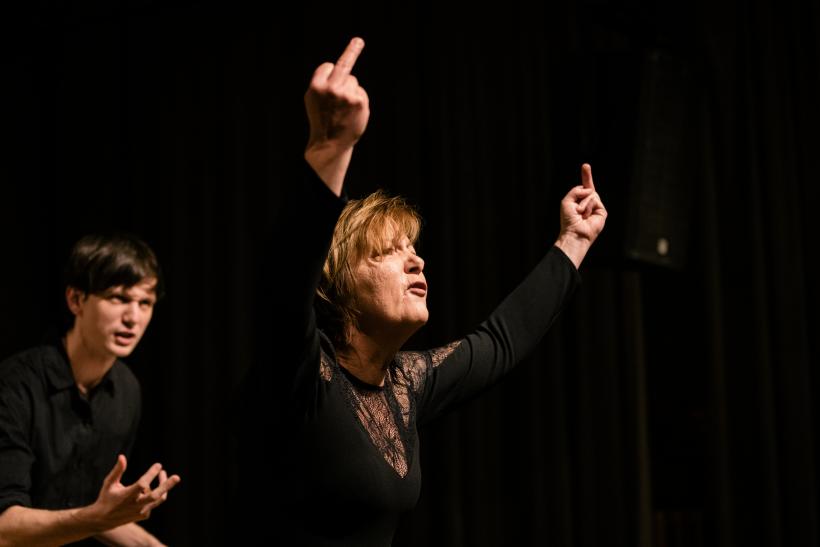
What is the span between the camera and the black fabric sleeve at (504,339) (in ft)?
6.04

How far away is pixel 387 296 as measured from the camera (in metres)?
1.64

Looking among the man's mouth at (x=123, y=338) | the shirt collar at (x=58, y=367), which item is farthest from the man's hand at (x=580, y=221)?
the shirt collar at (x=58, y=367)

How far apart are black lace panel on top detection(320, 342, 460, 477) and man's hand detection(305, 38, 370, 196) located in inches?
16.4

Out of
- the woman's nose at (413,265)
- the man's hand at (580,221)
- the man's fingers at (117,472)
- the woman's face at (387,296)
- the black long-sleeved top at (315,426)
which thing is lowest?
the man's fingers at (117,472)

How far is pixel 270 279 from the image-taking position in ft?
3.88

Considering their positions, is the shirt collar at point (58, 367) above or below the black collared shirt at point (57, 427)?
above

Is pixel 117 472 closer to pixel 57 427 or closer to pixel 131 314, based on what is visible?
pixel 57 427

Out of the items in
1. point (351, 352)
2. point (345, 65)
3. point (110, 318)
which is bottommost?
point (351, 352)

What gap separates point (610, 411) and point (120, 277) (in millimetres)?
1784

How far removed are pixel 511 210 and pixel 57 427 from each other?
1.91m

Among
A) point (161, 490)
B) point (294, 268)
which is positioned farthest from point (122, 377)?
point (294, 268)

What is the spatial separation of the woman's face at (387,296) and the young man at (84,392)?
1.02 metres

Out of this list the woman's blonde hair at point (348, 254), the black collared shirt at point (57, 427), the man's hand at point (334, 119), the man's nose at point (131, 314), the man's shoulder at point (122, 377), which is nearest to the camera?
the man's hand at point (334, 119)

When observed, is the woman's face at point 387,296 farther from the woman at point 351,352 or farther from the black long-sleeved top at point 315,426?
the black long-sleeved top at point 315,426
